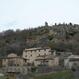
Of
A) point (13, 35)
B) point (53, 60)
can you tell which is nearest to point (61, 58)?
point (53, 60)

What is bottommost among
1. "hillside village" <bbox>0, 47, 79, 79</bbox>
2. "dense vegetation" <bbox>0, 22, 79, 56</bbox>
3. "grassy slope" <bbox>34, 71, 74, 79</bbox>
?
"grassy slope" <bbox>34, 71, 74, 79</bbox>

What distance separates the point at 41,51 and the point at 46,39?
14401 millimetres

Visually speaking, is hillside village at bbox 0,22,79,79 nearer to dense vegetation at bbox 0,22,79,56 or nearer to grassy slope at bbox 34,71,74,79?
dense vegetation at bbox 0,22,79,56

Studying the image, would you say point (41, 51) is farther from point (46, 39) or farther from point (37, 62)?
point (46, 39)

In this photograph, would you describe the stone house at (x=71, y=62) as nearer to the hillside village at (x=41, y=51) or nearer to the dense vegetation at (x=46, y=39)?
the hillside village at (x=41, y=51)

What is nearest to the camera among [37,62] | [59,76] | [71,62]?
[59,76]

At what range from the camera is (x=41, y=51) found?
55219mm

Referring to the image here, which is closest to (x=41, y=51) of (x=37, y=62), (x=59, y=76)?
(x=37, y=62)

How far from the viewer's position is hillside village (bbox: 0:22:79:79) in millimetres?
39281

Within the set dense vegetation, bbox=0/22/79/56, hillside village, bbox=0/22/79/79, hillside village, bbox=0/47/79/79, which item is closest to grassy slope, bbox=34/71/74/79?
hillside village, bbox=0/22/79/79

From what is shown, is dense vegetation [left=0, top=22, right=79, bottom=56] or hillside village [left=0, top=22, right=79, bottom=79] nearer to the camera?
hillside village [left=0, top=22, right=79, bottom=79]

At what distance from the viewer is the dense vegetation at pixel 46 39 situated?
61188 mm

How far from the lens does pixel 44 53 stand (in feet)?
182

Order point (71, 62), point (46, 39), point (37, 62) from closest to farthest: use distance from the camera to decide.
Answer: 1. point (71, 62)
2. point (37, 62)
3. point (46, 39)
